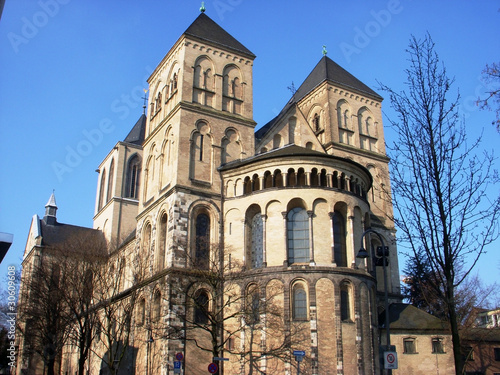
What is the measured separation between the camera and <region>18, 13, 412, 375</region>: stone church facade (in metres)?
27.3

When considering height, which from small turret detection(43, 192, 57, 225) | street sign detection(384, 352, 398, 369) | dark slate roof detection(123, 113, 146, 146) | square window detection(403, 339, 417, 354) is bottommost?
street sign detection(384, 352, 398, 369)

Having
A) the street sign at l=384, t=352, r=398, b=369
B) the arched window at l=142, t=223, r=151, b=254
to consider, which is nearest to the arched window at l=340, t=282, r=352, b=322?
the street sign at l=384, t=352, r=398, b=369

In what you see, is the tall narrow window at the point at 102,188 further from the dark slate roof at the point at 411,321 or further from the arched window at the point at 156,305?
the dark slate roof at the point at 411,321

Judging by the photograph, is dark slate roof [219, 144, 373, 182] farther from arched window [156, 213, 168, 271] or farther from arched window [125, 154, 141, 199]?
arched window [125, 154, 141, 199]

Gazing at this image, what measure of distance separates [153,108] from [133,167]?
20621mm

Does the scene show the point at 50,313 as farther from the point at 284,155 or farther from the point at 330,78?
the point at 330,78

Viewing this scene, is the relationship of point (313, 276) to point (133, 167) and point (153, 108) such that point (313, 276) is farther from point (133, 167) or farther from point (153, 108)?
point (133, 167)

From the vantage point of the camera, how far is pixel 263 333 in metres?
27.5

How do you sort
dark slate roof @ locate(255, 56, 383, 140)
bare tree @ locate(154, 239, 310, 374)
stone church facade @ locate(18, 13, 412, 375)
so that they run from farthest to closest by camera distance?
dark slate roof @ locate(255, 56, 383, 140), stone church facade @ locate(18, 13, 412, 375), bare tree @ locate(154, 239, 310, 374)

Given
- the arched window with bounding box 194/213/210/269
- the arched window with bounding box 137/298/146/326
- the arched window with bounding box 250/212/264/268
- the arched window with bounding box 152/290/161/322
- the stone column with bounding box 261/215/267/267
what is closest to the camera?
the stone column with bounding box 261/215/267/267

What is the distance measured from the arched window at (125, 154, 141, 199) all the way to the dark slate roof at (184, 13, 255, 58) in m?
24.0

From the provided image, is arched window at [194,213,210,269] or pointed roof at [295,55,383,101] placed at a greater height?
pointed roof at [295,55,383,101]

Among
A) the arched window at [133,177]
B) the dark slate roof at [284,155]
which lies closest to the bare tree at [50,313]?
the dark slate roof at [284,155]

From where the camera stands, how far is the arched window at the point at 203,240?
30.1m
